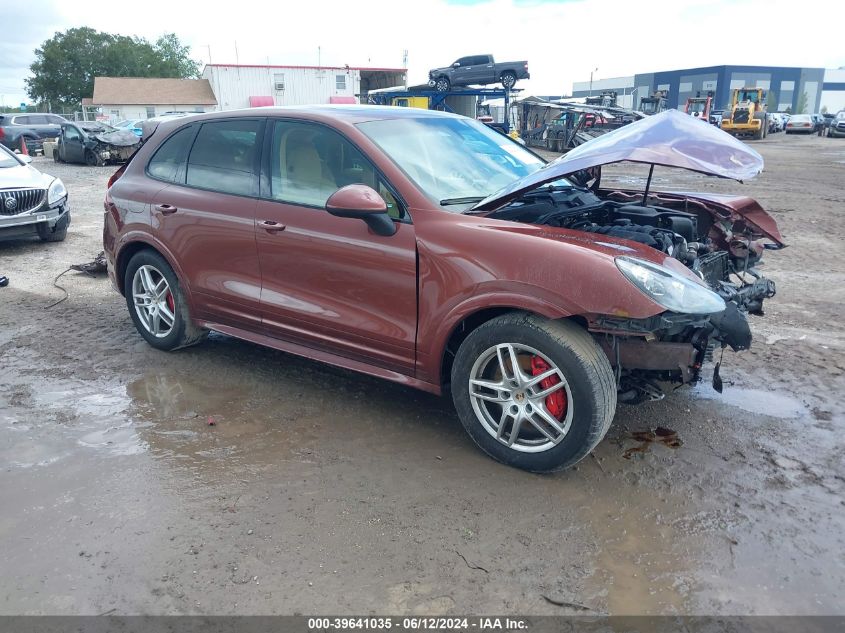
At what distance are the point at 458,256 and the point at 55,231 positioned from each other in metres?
7.99

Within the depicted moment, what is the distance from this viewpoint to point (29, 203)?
8789 millimetres

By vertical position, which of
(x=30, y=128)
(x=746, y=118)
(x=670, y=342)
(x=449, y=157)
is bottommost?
(x=670, y=342)

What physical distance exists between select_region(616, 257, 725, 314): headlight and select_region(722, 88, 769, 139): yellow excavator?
131ft

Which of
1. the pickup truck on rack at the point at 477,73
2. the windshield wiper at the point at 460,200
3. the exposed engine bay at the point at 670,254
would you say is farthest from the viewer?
the pickup truck on rack at the point at 477,73

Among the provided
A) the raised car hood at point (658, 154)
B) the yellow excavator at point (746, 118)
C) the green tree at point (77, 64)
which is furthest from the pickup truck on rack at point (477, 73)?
the green tree at point (77, 64)

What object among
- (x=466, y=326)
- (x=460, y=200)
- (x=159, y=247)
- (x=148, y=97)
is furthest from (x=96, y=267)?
(x=148, y=97)

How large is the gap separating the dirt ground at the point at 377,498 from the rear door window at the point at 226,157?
1328mm

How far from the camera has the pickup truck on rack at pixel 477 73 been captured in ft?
85.6

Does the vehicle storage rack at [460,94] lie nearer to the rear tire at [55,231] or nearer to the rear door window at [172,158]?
the rear tire at [55,231]

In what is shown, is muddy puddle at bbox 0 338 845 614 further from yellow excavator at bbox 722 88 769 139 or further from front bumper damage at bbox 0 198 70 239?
yellow excavator at bbox 722 88 769 139

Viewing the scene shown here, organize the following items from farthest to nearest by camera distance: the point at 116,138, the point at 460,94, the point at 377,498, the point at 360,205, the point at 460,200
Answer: the point at 460,94 < the point at 116,138 < the point at 460,200 < the point at 360,205 < the point at 377,498

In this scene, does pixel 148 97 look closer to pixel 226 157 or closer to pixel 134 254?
pixel 134 254

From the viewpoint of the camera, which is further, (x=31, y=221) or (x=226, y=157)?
(x=31, y=221)

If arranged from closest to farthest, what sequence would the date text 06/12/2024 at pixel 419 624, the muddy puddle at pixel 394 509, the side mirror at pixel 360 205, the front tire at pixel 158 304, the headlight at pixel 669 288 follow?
the date text 06/12/2024 at pixel 419 624, the muddy puddle at pixel 394 509, the headlight at pixel 669 288, the side mirror at pixel 360 205, the front tire at pixel 158 304
